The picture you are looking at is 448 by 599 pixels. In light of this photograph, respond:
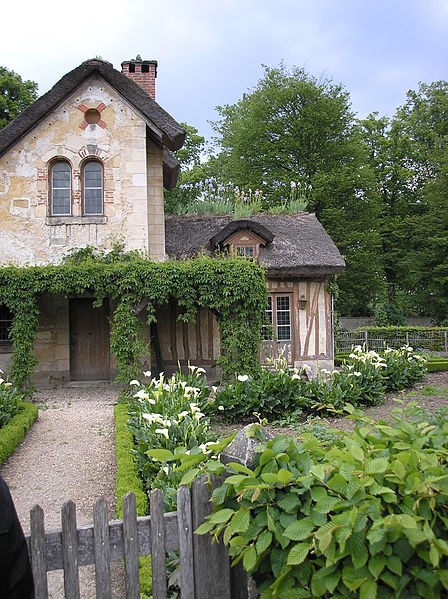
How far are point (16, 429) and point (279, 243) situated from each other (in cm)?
1122

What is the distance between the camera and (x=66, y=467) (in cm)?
711

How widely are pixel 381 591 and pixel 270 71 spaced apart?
34756mm

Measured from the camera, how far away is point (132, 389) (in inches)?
456

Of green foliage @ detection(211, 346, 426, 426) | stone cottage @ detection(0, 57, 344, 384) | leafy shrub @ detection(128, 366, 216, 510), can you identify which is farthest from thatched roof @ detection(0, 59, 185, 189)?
leafy shrub @ detection(128, 366, 216, 510)

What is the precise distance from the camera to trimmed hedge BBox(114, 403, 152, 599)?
3525 millimetres

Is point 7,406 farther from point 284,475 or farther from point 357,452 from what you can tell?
point 357,452

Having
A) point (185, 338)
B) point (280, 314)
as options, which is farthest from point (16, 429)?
point (280, 314)

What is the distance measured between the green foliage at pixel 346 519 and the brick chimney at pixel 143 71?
50.0 ft

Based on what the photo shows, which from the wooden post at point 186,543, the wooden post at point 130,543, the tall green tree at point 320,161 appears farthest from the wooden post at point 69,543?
the tall green tree at point 320,161

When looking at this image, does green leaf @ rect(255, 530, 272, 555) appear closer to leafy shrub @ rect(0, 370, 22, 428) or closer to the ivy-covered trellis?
leafy shrub @ rect(0, 370, 22, 428)

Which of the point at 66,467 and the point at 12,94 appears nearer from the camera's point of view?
the point at 66,467

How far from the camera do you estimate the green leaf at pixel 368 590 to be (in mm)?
1901

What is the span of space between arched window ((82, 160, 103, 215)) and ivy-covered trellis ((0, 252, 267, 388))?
1.85m

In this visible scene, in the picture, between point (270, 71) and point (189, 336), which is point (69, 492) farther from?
point (270, 71)
